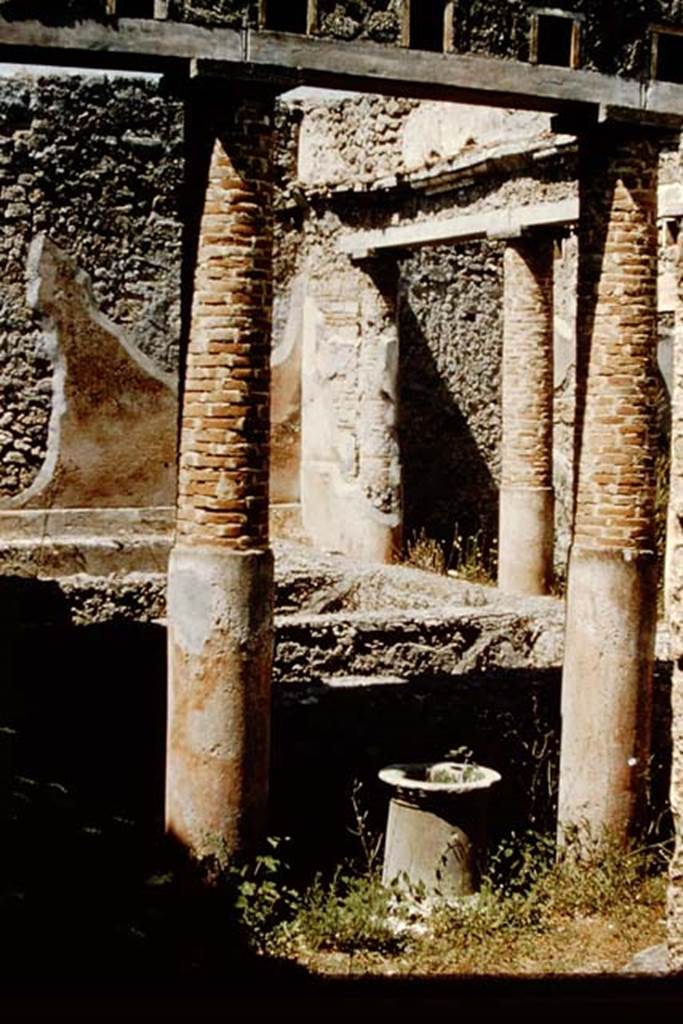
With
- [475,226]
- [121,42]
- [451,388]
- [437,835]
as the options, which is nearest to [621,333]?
[437,835]

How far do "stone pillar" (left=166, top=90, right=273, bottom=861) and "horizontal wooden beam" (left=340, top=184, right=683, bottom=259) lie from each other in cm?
467

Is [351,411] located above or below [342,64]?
below

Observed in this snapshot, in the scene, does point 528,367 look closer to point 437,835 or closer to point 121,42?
point 437,835

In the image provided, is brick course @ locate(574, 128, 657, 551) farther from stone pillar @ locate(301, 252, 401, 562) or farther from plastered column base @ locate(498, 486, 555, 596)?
stone pillar @ locate(301, 252, 401, 562)

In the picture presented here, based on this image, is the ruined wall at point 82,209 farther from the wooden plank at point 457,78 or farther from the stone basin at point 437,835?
the stone basin at point 437,835

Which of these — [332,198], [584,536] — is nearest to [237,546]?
[584,536]

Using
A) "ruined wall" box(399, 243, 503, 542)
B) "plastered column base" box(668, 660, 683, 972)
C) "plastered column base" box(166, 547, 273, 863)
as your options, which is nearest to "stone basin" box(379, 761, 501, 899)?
"plastered column base" box(166, 547, 273, 863)

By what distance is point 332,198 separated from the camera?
14.3 metres

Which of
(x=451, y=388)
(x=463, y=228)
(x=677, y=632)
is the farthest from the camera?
(x=451, y=388)

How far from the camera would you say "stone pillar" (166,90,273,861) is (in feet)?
20.9

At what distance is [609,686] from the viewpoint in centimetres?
724

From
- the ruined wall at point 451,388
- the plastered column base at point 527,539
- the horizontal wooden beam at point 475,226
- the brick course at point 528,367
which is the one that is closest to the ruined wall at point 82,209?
the horizontal wooden beam at point 475,226

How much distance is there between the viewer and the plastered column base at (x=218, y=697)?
6.36 m

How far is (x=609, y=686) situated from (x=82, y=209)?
29.3 ft
